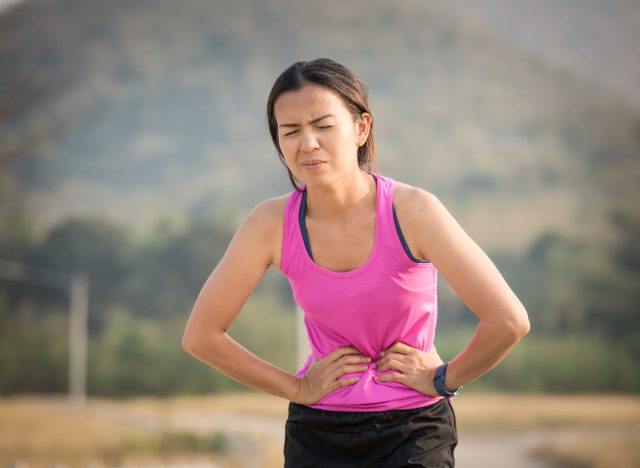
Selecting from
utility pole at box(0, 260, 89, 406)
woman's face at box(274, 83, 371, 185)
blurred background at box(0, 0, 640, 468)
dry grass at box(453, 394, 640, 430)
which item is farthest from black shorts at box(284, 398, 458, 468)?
dry grass at box(453, 394, 640, 430)

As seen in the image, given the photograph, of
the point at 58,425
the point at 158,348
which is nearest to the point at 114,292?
the point at 158,348

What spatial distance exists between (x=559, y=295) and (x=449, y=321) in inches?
75.6

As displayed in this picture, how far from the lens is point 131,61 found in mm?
11984

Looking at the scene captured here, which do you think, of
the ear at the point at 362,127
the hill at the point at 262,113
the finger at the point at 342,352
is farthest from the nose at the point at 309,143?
the hill at the point at 262,113

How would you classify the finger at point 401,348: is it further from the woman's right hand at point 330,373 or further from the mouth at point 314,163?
the mouth at point 314,163

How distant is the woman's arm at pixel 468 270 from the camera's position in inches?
54.1

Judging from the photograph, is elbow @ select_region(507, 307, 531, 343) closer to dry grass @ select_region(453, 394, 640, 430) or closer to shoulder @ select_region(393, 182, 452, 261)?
shoulder @ select_region(393, 182, 452, 261)

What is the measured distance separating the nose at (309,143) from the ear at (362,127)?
11 cm

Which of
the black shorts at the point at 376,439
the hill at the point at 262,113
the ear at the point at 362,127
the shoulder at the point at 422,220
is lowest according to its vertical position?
the black shorts at the point at 376,439

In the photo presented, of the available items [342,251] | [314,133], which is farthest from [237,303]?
[314,133]

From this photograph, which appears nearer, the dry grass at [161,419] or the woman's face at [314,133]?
the woman's face at [314,133]

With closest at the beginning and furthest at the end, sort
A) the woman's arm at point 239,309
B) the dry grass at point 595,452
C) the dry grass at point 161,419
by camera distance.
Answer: the woman's arm at point 239,309
the dry grass at point 161,419
the dry grass at point 595,452

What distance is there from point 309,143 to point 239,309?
1.08 feet

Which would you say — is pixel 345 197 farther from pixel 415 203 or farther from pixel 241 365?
pixel 241 365
